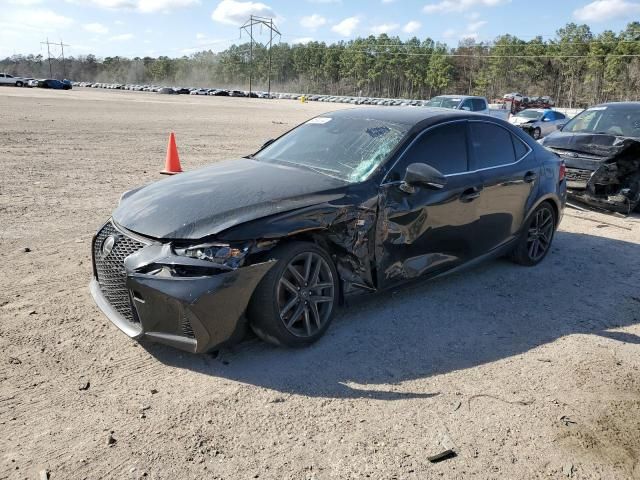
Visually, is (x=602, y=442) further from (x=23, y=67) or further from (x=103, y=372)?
(x=23, y=67)

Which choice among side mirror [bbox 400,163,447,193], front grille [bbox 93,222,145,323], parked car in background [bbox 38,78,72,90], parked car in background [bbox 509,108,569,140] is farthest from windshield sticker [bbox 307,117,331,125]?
parked car in background [bbox 38,78,72,90]

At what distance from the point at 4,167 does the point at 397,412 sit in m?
9.85

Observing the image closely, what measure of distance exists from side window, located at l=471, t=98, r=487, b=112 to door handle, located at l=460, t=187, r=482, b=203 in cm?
1530

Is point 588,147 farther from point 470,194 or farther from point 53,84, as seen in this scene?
point 53,84

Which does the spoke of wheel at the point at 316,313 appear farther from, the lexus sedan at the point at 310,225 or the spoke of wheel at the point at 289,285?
the spoke of wheel at the point at 289,285

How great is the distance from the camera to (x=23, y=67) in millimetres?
169875

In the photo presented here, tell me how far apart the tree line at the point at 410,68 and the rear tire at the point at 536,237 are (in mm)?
90238

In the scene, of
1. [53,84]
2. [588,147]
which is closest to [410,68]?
[53,84]

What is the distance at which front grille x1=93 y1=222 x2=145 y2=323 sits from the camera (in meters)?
3.56

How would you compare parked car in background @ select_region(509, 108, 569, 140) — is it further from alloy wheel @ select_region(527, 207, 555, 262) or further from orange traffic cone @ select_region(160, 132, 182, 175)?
alloy wheel @ select_region(527, 207, 555, 262)

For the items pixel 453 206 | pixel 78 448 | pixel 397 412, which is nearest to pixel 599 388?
pixel 397 412

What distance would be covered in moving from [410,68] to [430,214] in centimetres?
13018

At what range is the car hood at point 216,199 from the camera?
352cm

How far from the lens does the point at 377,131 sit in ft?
15.4
